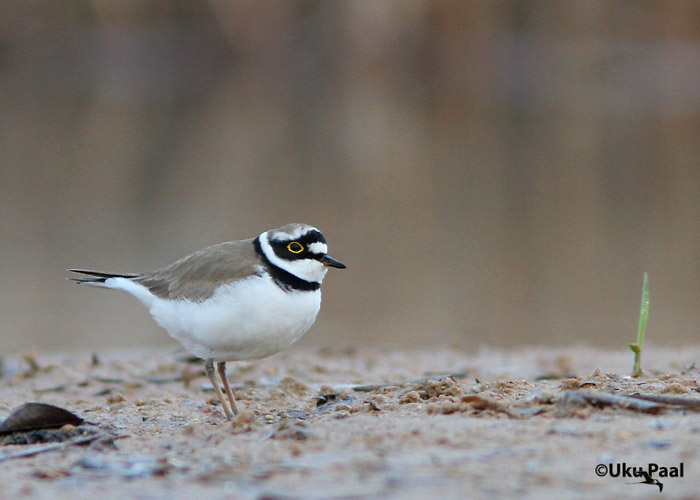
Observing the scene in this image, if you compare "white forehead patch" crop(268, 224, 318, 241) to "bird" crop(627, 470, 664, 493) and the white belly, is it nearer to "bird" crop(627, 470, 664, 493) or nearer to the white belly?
the white belly

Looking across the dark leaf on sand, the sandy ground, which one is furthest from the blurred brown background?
the dark leaf on sand

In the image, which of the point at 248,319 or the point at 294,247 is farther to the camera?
the point at 294,247

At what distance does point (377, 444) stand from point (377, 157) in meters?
16.2

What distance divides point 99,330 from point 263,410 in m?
4.79

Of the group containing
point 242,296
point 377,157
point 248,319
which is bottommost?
point 248,319

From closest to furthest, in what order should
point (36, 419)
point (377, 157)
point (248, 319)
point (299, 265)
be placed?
point (36, 419) → point (248, 319) → point (299, 265) → point (377, 157)

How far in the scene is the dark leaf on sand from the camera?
169 inches

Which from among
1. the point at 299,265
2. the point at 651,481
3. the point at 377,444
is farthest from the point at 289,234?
the point at 651,481

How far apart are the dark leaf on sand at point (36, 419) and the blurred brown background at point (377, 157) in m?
4.69

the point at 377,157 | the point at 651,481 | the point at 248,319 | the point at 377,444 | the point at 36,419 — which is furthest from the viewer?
the point at 377,157

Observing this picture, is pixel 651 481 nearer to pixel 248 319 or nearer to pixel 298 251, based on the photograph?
pixel 248 319

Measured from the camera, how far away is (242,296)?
4.93 meters

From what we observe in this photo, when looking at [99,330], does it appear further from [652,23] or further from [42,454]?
[652,23]

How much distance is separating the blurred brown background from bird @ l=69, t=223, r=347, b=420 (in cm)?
385
